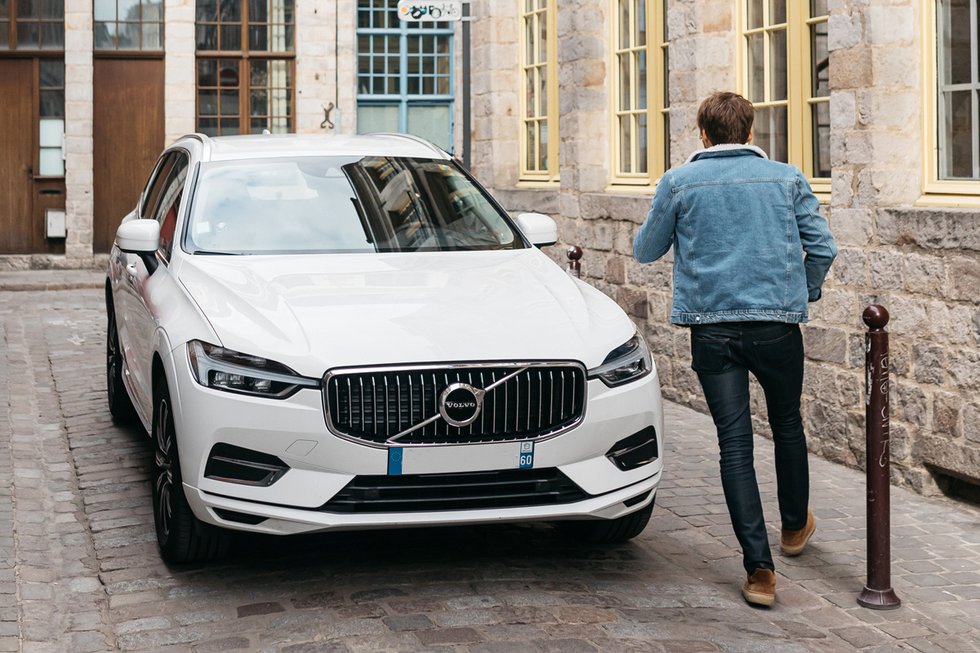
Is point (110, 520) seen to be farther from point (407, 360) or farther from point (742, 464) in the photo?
point (742, 464)

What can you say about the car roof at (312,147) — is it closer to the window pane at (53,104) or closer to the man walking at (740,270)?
the man walking at (740,270)

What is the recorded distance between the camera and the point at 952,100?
302 inches

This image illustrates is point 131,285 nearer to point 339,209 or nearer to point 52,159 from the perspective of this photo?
point 339,209

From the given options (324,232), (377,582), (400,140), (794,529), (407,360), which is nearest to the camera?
(407,360)

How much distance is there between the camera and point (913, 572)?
20.0 feet

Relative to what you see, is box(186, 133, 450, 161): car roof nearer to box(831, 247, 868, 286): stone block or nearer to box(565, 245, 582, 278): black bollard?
box(831, 247, 868, 286): stone block

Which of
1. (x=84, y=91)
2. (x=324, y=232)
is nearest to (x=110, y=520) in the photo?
(x=324, y=232)

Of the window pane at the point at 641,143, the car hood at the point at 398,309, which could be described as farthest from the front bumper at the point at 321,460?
the window pane at the point at 641,143

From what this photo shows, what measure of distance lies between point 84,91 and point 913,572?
16907 mm

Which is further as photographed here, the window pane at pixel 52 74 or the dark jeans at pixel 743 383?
the window pane at pixel 52 74

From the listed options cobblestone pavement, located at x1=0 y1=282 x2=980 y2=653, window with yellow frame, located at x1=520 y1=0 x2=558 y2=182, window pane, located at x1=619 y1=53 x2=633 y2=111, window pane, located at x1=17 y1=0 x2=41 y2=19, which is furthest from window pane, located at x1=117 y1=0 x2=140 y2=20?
cobblestone pavement, located at x1=0 y1=282 x2=980 y2=653

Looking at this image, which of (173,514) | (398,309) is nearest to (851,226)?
(398,309)

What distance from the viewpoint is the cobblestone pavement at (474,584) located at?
5164 mm

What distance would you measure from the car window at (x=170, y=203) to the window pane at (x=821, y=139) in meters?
3.67
